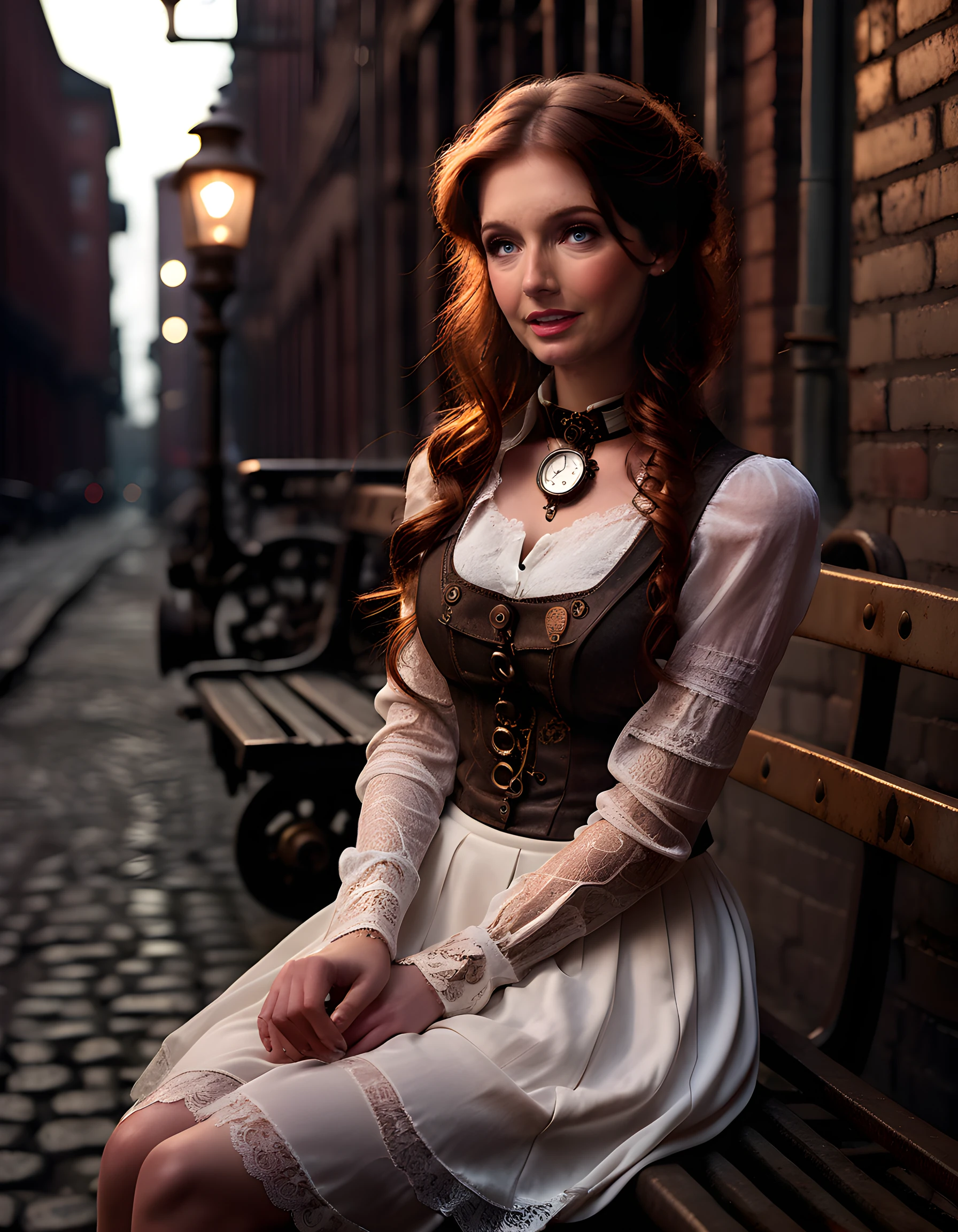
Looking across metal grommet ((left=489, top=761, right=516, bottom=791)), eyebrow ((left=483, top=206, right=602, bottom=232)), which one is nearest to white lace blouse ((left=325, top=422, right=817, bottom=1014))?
metal grommet ((left=489, top=761, right=516, bottom=791))

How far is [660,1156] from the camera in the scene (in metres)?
1.54

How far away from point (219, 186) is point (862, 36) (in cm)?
509

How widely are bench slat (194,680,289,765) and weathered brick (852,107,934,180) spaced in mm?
2097

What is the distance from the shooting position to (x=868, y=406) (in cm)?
294

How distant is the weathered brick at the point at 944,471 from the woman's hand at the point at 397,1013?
64.0 inches

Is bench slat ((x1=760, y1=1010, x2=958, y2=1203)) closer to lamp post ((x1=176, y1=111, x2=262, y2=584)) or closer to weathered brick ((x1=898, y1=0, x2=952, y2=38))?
weathered brick ((x1=898, y1=0, x2=952, y2=38))

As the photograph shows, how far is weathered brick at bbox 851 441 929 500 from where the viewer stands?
2.75 m

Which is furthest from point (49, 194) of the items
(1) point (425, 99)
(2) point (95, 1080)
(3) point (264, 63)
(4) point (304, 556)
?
(2) point (95, 1080)

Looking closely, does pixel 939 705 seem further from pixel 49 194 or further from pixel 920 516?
pixel 49 194

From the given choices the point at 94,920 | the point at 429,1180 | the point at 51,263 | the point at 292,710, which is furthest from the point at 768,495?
the point at 51,263

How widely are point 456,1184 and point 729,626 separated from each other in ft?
2.45

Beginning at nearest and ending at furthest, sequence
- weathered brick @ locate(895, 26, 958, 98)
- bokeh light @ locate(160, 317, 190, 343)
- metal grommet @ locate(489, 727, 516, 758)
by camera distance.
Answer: metal grommet @ locate(489, 727, 516, 758) → weathered brick @ locate(895, 26, 958, 98) → bokeh light @ locate(160, 317, 190, 343)

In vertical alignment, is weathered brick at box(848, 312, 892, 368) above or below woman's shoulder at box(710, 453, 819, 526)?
above

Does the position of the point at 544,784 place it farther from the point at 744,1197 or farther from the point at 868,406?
the point at 868,406
